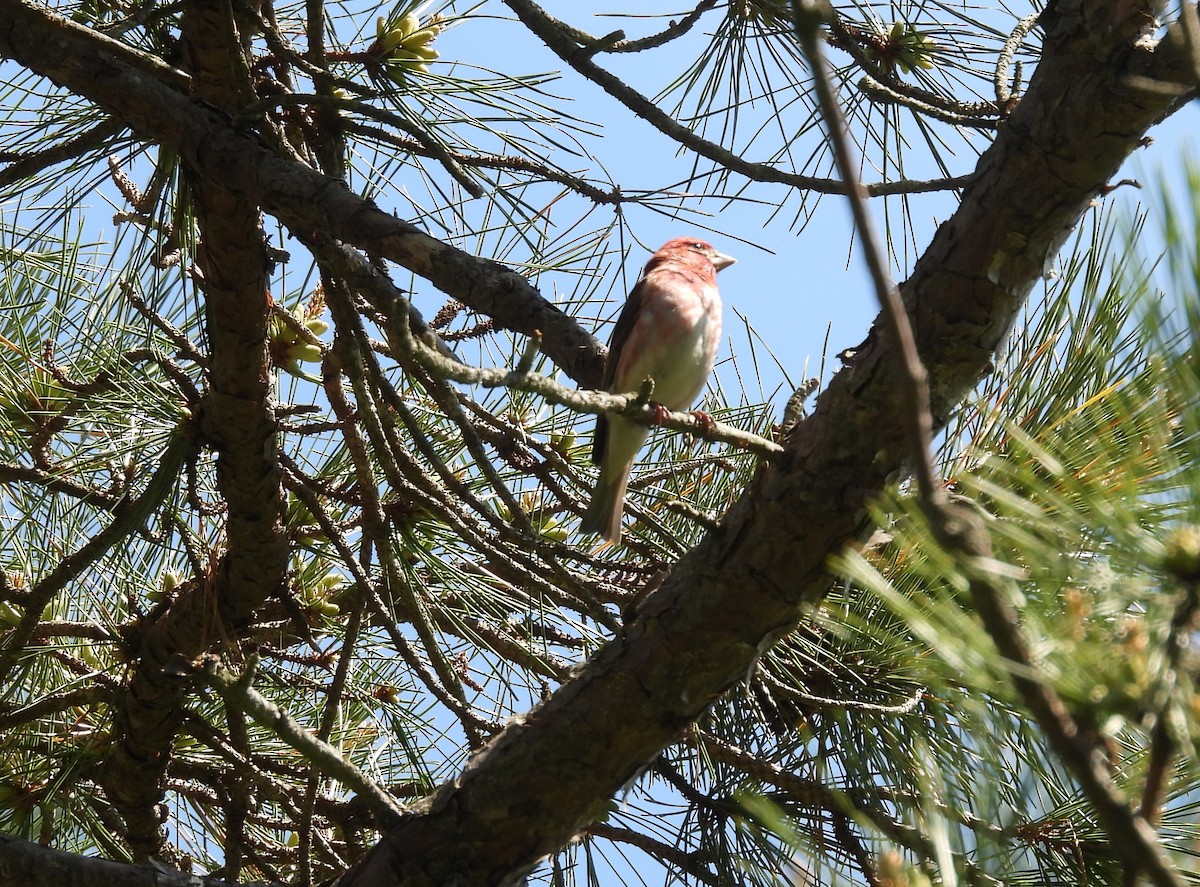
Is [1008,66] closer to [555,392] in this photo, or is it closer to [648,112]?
[648,112]

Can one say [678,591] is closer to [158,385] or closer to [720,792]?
[720,792]

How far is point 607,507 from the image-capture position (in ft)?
9.16

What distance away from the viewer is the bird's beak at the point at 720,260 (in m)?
4.27

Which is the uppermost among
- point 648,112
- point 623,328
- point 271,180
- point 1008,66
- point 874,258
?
point 623,328

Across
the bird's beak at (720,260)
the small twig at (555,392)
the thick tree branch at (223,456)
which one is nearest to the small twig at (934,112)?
the small twig at (555,392)

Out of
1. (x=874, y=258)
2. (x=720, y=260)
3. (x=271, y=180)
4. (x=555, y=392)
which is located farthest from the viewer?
(x=720, y=260)

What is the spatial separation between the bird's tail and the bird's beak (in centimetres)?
162

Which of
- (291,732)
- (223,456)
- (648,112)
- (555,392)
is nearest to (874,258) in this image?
(555,392)

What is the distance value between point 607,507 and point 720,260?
176 cm

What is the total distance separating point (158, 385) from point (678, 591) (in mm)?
1527

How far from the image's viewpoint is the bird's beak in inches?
168

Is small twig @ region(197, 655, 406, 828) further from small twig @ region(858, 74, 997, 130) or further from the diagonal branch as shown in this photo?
small twig @ region(858, 74, 997, 130)

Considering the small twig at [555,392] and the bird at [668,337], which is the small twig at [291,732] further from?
the bird at [668,337]

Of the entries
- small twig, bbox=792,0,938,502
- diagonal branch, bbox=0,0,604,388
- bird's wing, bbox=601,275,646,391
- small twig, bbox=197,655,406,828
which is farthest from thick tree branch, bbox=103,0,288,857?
small twig, bbox=792,0,938,502
